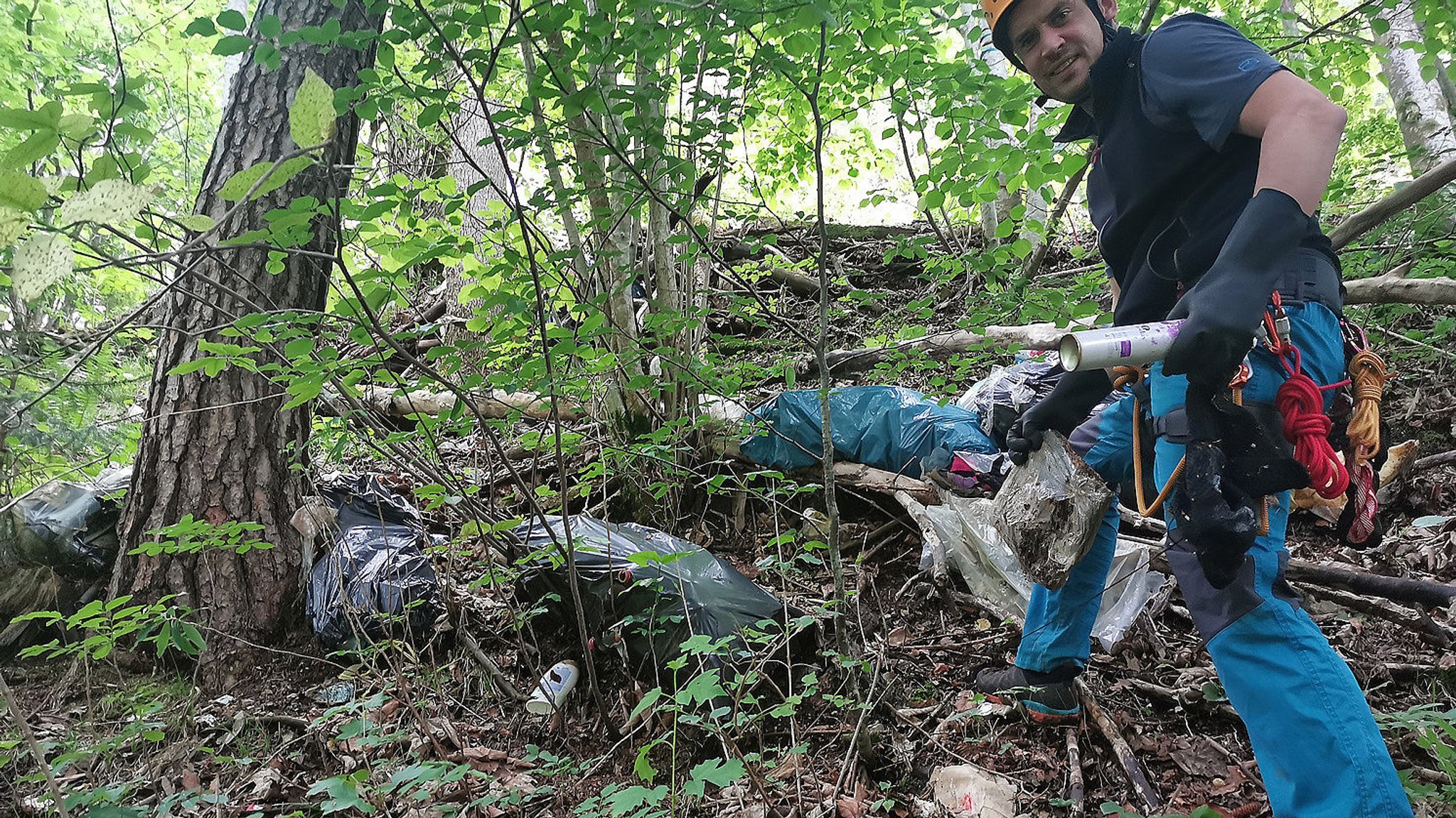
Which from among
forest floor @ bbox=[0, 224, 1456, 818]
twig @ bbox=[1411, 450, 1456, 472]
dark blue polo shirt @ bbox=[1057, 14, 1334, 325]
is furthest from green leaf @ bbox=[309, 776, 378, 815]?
twig @ bbox=[1411, 450, 1456, 472]

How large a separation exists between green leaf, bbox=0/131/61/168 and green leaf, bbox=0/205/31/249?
0.09m

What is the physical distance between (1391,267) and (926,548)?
305 centimetres

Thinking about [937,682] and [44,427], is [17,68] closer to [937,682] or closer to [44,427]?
[44,427]

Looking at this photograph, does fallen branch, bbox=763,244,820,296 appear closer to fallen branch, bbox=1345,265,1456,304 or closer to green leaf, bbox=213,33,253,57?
fallen branch, bbox=1345,265,1456,304

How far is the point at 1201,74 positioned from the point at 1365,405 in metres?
0.79

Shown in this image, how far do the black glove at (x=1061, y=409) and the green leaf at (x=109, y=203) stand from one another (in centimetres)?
206

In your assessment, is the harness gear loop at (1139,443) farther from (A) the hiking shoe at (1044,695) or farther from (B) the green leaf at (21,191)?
(B) the green leaf at (21,191)

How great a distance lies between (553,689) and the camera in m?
2.35

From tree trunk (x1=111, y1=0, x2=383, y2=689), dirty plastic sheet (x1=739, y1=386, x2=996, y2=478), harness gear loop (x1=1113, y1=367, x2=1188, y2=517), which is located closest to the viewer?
harness gear loop (x1=1113, y1=367, x2=1188, y2=517)

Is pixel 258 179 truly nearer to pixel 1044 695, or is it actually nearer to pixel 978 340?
pixel 1044 695

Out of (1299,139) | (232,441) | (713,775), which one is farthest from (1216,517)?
(232,441)

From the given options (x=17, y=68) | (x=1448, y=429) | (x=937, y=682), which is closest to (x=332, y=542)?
(x=937, y=682)

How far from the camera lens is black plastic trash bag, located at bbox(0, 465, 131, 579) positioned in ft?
10.2

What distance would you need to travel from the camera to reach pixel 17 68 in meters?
4.08
